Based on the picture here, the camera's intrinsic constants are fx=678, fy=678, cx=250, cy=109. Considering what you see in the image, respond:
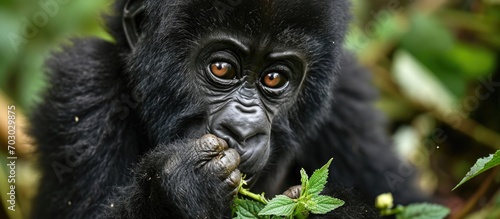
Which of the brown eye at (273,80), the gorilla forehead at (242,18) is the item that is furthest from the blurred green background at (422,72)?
the brown eye at (273,80)

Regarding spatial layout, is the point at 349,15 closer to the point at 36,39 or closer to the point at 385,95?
the point at 385,95

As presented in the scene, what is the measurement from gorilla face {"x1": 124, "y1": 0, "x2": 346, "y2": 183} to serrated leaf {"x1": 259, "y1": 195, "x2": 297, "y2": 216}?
42cm

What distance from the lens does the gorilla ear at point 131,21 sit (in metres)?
4.09

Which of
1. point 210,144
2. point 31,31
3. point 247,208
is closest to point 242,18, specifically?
point 210,144

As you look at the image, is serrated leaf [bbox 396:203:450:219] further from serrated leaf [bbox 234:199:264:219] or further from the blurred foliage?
the blurred foliage

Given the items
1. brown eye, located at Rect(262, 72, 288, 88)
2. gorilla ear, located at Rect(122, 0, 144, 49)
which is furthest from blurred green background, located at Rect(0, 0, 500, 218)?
brown eye, located at Rect(262, 72, 288, 88)

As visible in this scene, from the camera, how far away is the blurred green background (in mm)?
6402

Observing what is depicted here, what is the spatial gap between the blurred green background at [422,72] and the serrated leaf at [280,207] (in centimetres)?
311

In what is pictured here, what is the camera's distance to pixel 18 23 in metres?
7.09

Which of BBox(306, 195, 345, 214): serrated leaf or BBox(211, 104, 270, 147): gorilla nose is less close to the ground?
BBox(211, 104, 270, 147): gorilla nose

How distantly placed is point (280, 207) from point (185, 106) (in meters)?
0.95

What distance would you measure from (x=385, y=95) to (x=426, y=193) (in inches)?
67.8

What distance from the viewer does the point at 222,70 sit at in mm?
3762

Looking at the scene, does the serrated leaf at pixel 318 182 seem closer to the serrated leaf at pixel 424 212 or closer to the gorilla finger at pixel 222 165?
the gorilla finger at pixel 222 165
